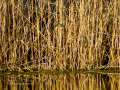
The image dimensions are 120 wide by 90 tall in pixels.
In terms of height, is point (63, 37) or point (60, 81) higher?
point (63, 37)

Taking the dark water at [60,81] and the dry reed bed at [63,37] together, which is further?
the dry reed bed at [63,37]

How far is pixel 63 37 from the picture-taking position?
14.4 ft

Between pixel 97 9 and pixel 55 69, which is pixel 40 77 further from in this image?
pixel 97 9

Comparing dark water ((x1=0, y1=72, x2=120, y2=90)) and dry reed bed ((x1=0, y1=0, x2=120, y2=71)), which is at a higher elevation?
dry reed bed ((x1=0, y1=0, x2=120, y2=71))

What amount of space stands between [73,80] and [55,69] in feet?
1.91

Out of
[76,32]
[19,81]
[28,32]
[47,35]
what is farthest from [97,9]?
[19,81]

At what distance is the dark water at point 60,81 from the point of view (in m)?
3.37

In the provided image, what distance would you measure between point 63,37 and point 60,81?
34.3 inches

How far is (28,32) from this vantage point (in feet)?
15.3

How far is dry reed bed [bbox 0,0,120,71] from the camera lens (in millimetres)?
4336

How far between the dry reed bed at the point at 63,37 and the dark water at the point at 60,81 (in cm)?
20

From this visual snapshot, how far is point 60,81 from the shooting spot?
3736 millimetres

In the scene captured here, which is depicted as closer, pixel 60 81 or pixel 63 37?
pixel 60 81

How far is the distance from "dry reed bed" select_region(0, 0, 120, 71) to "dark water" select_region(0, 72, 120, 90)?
0.20 m
